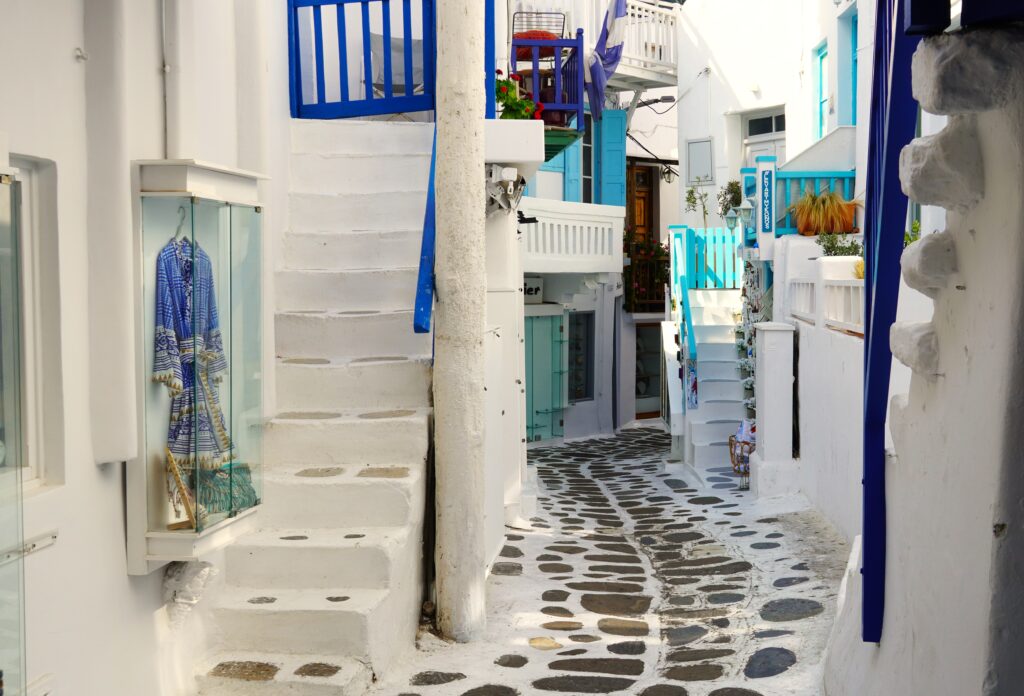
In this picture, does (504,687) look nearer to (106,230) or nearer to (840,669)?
(840,669)

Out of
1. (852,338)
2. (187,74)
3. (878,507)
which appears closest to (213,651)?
(187,74)

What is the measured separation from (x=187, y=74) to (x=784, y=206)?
902 cm

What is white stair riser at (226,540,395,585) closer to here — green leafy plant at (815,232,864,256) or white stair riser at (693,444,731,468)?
green leafy plant at (815,232,864,256)

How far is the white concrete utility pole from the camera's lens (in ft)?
20.4

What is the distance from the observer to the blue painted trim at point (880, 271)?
11.3 ft

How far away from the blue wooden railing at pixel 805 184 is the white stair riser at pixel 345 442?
7620 mm

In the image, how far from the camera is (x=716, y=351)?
1405 cm

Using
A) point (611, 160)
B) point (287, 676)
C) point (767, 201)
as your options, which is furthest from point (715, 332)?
point (287, 676)

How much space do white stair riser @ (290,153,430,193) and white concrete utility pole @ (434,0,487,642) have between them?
95.8 inches

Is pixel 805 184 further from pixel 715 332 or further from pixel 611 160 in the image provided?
pixel 611 160

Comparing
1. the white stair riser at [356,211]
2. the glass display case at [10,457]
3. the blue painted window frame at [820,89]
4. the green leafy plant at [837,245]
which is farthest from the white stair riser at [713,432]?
the glass display case at [10,457]

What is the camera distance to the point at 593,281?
1775cm

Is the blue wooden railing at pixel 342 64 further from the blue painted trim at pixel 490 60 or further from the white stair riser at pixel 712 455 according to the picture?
the white stair riser at pixel 712 455

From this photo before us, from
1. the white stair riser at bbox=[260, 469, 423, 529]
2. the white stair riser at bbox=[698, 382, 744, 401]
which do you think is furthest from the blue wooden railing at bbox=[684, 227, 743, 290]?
the white stair riser at bbox=[260, 469, 423, 529]
